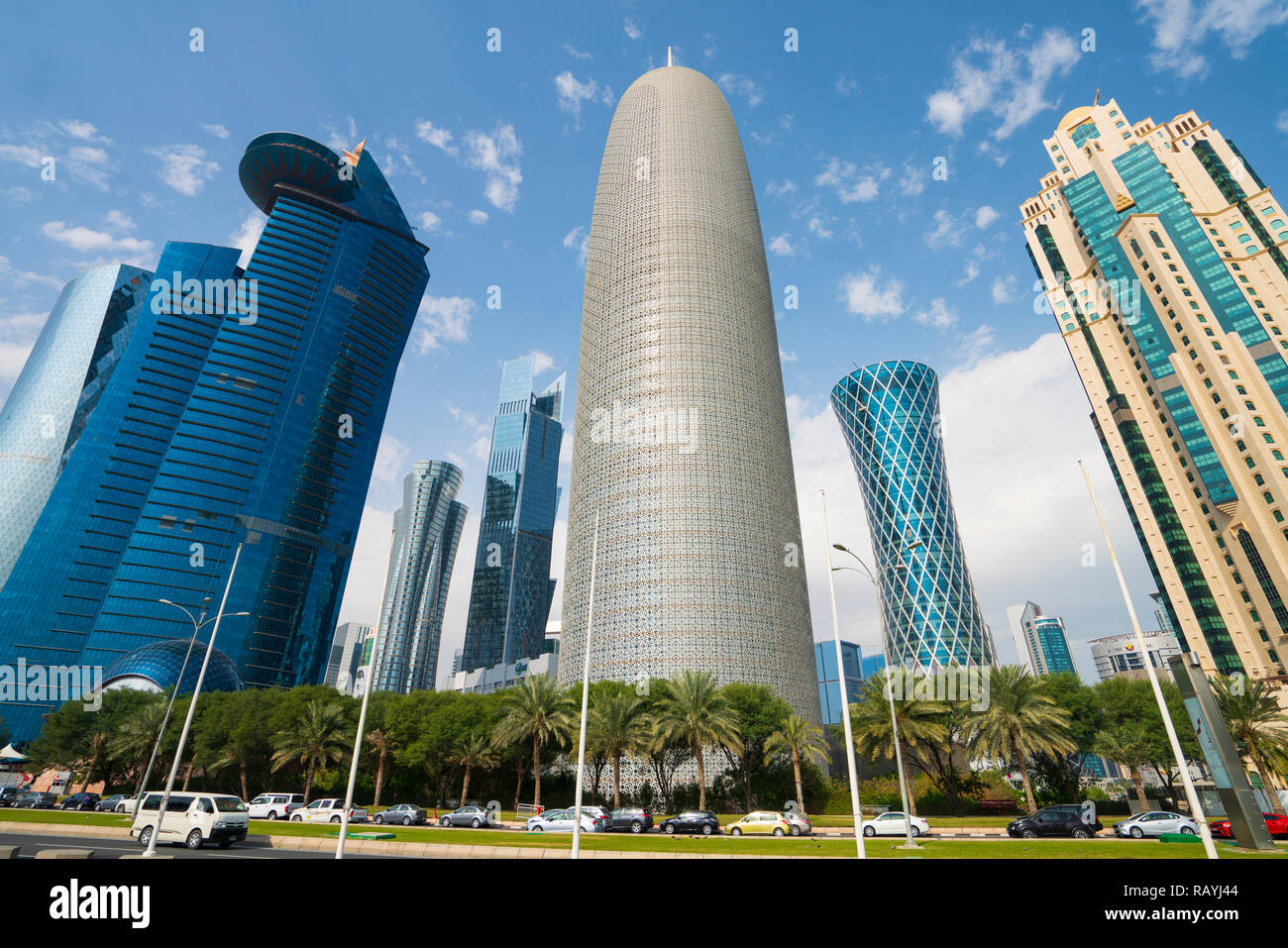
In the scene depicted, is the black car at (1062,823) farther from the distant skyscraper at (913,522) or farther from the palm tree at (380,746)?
the distant skyscraper at (913,522)

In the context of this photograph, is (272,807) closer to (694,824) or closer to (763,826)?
(694,824)

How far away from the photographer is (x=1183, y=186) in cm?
12250

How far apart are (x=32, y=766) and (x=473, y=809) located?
8275 centimetres

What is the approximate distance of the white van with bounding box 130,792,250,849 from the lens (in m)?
26.8

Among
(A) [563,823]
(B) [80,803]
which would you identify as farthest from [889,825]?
(B) [80,803]

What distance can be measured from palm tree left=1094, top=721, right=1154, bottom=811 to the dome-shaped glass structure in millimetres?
111189

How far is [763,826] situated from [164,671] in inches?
4061

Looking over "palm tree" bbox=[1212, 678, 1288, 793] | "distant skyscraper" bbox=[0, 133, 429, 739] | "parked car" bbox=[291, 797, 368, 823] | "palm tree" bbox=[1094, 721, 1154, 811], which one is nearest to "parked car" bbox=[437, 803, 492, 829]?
"parked car" bbox=[291, 797, 368, 823]

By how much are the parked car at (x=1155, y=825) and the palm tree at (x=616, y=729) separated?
3166 centimetres

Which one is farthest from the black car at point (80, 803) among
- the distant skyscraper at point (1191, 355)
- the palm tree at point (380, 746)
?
the distant skyscraper at point (1191, 355)

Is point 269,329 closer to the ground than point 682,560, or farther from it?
farther from it

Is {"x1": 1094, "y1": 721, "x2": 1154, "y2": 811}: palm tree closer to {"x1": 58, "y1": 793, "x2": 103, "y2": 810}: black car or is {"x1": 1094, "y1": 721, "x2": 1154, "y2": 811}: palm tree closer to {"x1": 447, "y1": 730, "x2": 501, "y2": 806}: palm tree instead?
{"x1": 447, "y1": 730, "x2": 501, "y2": 806}: palm tree
